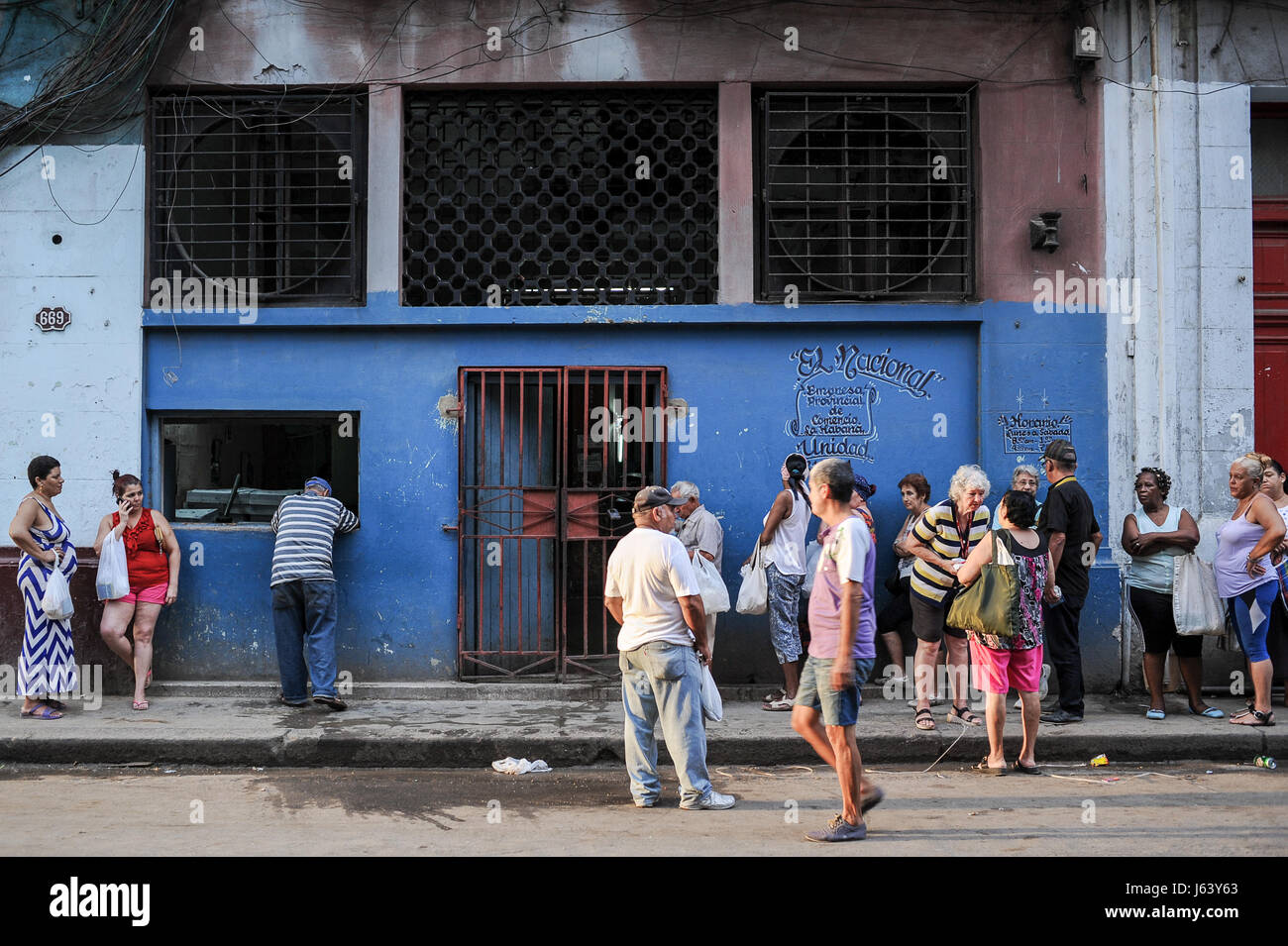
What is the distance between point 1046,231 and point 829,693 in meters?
5.29

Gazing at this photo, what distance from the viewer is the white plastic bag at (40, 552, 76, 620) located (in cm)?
805

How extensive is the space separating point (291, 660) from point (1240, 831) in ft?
20.4

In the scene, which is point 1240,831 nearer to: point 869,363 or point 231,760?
point 869,363

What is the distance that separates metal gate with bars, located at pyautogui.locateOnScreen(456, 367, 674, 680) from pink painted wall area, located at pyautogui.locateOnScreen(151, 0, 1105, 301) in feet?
4.74

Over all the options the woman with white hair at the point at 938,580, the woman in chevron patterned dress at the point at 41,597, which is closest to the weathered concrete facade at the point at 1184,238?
the woman with white hair at the point at 938,580

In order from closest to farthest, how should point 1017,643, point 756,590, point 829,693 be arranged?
point 829,693
point 1017,643
point 756,590

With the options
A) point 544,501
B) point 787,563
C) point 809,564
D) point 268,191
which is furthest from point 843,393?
point 268,191

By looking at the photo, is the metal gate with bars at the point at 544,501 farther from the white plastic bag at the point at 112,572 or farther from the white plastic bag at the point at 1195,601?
the white plastic bag at the point at 1195,601

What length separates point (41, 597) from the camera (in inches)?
320

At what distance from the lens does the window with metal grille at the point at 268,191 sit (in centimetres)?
946

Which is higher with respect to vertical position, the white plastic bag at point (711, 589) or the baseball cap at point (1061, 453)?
the baseball cap at point (1061, 453)

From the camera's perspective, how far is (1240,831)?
5.62 metres

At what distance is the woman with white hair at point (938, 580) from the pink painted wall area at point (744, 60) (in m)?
2.37

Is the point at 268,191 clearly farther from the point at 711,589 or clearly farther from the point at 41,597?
the point at 711,589
